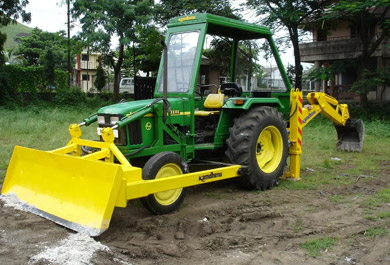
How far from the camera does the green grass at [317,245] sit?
4.36 metres

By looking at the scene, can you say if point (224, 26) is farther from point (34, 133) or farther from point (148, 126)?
point (34, 133)

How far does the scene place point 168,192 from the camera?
18.3 ft

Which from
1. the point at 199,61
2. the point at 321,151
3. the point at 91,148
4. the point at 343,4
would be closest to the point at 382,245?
the point at 199,61

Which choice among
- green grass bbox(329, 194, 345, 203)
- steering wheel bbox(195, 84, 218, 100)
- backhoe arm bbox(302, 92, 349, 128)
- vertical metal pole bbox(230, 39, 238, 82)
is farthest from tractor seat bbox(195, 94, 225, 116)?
green grass bbox(329, 194, 345, 203)

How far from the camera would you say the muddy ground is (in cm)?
418

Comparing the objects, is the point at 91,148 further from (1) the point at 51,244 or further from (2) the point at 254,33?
(2) the point at 254,33

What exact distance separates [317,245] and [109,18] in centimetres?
2043

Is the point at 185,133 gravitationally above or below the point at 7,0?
below

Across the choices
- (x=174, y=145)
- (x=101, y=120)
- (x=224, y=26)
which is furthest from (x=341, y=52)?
(x=101, y=120)

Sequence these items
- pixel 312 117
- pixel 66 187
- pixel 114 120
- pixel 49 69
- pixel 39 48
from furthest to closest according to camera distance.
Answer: pixel 39 48 → pixel 49 69 → pixel 312 117 → pixel 114 120 → pixel 66 187

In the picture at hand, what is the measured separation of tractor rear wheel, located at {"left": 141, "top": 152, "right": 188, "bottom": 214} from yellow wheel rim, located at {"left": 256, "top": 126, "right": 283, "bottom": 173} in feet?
6.11

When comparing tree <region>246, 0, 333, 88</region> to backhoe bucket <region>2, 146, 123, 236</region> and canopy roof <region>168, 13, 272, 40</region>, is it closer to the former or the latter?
canopy roof <region>168, 13, 272, 40</region>

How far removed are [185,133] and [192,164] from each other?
0.62 meters

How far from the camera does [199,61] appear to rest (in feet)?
20.6
